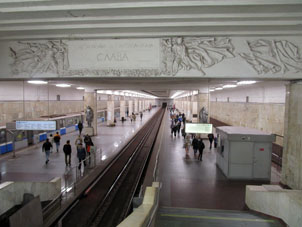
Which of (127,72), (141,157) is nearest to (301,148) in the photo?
(127,72)

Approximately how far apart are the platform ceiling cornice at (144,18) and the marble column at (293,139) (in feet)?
6.23

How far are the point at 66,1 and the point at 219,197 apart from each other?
6230mm

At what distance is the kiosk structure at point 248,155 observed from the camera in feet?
25.4

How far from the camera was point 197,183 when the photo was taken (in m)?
7.25

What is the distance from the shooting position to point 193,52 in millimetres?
5352

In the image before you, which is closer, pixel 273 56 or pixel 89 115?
pixel 273 56

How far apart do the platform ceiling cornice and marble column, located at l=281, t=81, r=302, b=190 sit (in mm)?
1899

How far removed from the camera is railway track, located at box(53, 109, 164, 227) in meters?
5.74

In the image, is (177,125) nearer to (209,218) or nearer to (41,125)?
(41,125)

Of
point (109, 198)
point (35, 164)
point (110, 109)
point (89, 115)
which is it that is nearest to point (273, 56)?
point (109, 198)

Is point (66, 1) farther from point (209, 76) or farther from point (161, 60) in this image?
point (209, 76)

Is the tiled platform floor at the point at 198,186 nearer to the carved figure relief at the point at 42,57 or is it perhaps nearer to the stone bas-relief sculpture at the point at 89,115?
the carved figure relief at the point at 42,57

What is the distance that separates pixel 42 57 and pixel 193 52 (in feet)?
13.2

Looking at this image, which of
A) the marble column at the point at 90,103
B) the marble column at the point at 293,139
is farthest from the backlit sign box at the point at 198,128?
the marble column at the point at 90,103
